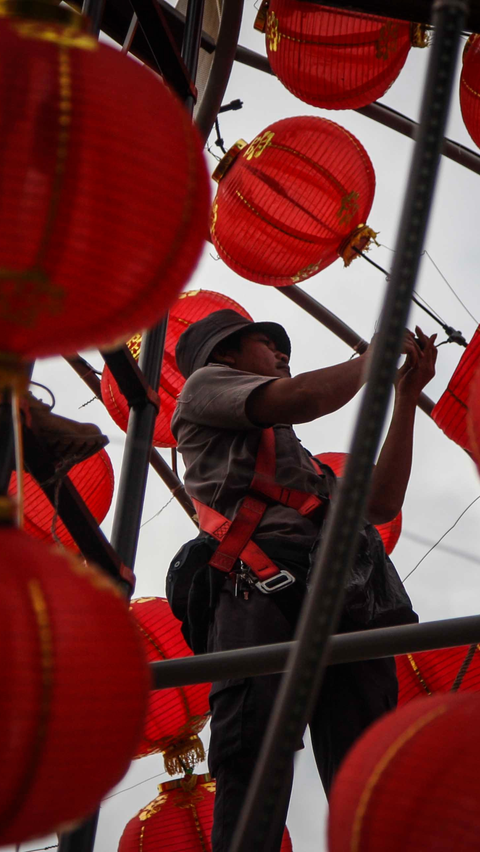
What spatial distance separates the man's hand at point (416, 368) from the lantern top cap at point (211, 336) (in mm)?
496

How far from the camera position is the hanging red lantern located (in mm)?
3936

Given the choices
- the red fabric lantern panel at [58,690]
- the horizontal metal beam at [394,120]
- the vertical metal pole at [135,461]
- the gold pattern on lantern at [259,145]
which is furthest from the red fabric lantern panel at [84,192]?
the horizontal metal beam at [394,120]

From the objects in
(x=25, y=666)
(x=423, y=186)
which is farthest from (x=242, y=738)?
(x=423, y=186)

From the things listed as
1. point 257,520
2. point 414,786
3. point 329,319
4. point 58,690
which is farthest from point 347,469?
point 329,319

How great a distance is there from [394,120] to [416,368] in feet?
7.99

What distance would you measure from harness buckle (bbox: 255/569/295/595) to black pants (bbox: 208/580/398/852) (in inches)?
0.9

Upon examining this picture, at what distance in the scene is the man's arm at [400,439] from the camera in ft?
9.78

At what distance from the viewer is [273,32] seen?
4.08m

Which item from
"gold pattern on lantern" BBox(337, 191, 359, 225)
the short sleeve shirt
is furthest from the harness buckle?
"gold pattern on lantern" BBox(337, 191, 359, 225)

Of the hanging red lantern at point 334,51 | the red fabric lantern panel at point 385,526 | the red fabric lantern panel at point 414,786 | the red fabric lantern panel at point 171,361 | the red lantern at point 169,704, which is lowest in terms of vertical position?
the red fabric lantern panel at point 414,786

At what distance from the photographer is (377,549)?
287cm

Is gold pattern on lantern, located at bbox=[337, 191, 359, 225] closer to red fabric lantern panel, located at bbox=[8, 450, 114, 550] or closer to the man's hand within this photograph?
the man's hand

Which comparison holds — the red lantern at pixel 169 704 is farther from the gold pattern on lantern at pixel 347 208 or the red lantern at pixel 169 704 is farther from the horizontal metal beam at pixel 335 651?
the horizontal metal beam at pixel 335 651

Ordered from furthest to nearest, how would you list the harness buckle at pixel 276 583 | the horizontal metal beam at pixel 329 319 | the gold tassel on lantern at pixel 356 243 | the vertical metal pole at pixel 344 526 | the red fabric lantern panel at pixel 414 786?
the horizontal metal beam at pixel 329 319, the gold tassel on lantern at pixel 356 243, the harness buckle at pixel 276 583, the red fabric lantern panel at pixel 414 786, the vertical metal pole at pixel 344 526
